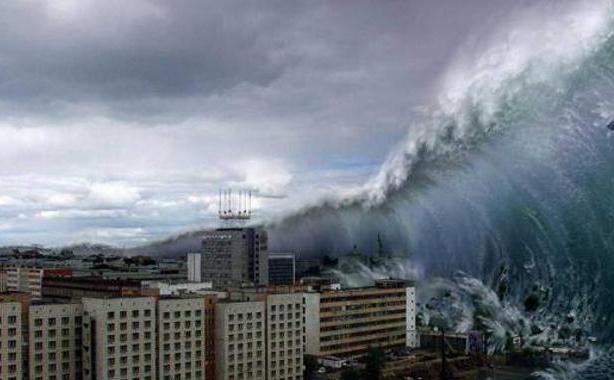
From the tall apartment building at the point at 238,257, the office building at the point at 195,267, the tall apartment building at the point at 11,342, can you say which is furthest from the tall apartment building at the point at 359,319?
the office building at the point at 195,267

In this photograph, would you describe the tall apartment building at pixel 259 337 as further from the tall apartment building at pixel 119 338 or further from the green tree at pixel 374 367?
the tall apartment building at pixel 119 338

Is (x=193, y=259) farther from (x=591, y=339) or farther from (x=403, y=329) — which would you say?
(x=591, y=339)

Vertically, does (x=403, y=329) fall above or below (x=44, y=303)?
below

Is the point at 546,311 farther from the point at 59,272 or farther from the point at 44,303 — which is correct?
the point at 59,272

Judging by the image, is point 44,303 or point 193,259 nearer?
point 44,303

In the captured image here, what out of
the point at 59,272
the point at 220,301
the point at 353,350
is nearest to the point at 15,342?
the point at 220,301

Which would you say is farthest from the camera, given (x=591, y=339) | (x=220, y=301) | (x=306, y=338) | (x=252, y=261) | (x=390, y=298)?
(x=252, y=261)

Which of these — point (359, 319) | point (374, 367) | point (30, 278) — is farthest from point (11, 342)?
point (30, 278)

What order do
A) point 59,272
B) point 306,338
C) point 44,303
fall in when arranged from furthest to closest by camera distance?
point 59,272 < point 306,338 < point 44,303
